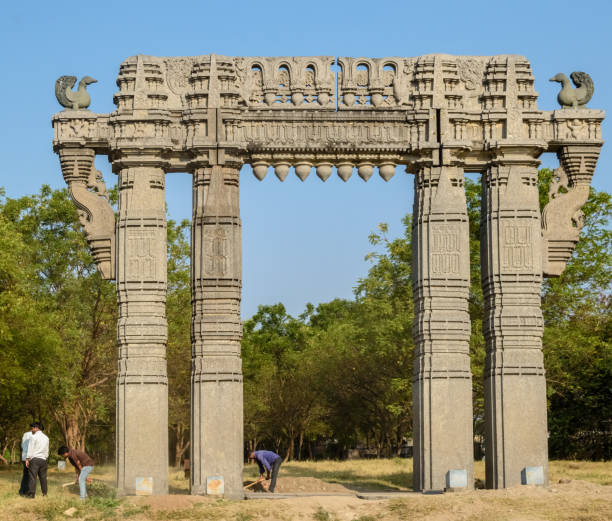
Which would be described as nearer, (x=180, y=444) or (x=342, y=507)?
(x=342, y=507)

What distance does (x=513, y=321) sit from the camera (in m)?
17.1

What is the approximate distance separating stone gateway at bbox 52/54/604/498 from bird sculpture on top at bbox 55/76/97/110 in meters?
0.03

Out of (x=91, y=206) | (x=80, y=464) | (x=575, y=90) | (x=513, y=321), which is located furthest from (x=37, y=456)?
(x=575, y=90)

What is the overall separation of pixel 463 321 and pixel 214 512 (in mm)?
5201

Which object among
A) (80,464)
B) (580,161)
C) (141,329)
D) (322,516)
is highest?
(580,161)

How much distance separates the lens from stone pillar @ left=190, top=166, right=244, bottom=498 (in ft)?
54.7

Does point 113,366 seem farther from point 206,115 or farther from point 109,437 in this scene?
point 206,115

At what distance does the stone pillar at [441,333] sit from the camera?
55.0 ft

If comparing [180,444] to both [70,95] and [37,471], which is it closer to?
[37,471]

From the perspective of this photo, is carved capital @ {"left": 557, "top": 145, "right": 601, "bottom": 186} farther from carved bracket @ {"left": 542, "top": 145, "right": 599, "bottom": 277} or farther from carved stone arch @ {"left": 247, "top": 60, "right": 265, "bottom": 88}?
carved stone arch @ {"left": 247, "top": 60, "right": 265, "bottom": 88}

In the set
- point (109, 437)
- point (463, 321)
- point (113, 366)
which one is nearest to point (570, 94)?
point (463, 321)

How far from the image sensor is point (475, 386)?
98.4 feet

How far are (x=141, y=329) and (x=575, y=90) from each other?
843 cm

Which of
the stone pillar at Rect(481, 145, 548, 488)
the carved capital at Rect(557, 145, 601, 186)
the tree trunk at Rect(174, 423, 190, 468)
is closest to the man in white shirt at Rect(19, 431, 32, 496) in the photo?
the stone pillar at Rect(481, 145, 548, 488)
